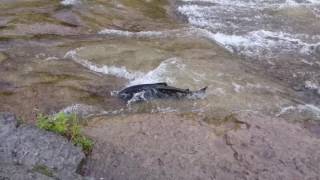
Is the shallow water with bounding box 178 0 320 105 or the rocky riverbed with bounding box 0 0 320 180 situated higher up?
the rocky riverbed with bounding box 0 0 320 180

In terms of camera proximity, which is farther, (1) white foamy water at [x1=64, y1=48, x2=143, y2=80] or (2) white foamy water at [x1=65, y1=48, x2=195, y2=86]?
(1) white foamy water at [x1=64, y1=48, x2=143, y2=80]

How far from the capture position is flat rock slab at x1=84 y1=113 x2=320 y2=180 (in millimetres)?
4340

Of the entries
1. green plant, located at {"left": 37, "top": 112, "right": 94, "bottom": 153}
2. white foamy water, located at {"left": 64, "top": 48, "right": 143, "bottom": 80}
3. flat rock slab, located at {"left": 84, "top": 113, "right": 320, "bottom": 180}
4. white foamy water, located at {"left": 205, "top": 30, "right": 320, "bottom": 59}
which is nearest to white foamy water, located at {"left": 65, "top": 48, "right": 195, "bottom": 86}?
white foamy water, located at {"left": 64, "top": 48, "right": 143, "bottom": 80}

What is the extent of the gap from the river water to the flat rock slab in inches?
15.5

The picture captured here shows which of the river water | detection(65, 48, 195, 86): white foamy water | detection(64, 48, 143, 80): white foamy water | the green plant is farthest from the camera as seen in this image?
detection(64, 48, 143, 80): white foamy water

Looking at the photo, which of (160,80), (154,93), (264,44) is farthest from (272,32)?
(154,93)

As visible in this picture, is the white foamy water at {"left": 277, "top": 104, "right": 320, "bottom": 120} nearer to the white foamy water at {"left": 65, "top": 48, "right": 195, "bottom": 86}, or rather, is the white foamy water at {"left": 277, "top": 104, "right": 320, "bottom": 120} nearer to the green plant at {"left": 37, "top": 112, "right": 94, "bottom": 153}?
the white foamy water at {"left": 65, "top": 48, "right": 195, "bottom": 86}

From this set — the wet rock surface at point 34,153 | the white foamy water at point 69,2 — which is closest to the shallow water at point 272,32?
the white foamy water at point 69,2

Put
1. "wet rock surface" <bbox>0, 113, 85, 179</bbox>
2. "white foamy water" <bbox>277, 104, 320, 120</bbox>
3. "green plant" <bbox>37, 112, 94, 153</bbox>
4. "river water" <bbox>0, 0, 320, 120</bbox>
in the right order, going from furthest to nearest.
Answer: "river water" <bbox>0, 0, 320, 120</bbox>
"white foamy water" <bbox>277, 104, 320, 120</bbox>
"green plant" <bbox>37, 112, 94, 153</bbox>
"wet rock surface" <bbox>0, 113, 85, 179</bbox>

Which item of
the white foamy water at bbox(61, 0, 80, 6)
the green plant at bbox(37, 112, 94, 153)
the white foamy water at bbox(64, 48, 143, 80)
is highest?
the green plant at bbox(37, 112, 94, 153)

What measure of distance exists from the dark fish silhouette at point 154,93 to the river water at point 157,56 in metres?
0.12

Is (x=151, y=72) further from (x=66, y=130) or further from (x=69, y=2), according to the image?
(x=69, y=2)

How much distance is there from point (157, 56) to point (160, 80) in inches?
33.1

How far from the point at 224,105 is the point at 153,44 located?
2.23 m
